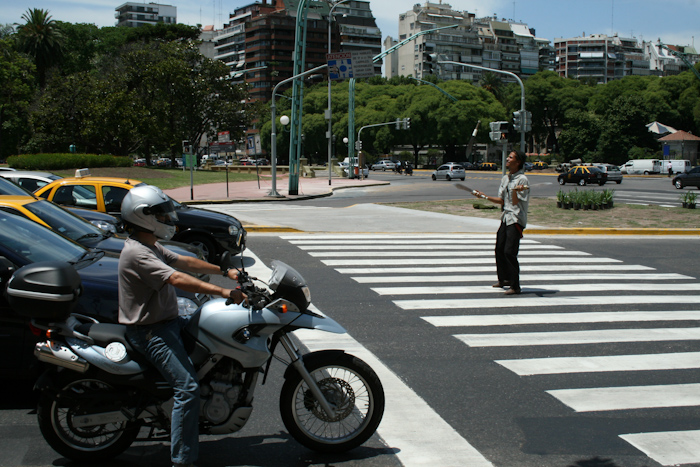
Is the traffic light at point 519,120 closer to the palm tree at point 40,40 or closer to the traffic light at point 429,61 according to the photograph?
the traffic light at point 429,61

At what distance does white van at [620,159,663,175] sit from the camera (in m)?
68.4

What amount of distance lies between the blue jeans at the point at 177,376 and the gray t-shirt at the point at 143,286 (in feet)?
0.25

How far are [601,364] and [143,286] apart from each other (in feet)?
14.2

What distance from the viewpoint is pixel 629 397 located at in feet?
17.4

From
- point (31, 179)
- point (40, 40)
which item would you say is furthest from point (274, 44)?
point (31, 179)

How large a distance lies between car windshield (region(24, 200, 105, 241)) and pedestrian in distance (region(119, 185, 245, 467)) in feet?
13.0

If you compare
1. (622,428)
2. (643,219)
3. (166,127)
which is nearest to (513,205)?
(622,428)

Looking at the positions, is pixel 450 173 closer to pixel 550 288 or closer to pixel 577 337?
pixel 550 288

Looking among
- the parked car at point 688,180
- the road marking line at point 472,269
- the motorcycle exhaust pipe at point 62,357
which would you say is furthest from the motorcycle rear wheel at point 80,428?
the parked car at point 688,180

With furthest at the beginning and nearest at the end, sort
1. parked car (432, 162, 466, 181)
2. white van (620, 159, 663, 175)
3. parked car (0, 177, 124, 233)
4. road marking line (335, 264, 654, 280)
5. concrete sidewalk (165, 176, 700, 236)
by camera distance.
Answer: white van (620, 159, 663, 175) → parked car (432, 162, 466, 181) → concrete sidewalk (165, 176, 700, 236) → road marking line (335, 264, 654, 280) → parked car (0, 177, 124, 233)

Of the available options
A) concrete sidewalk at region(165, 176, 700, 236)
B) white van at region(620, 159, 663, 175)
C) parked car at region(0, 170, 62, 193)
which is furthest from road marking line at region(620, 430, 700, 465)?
white van at region(620, 159, 663, 175)

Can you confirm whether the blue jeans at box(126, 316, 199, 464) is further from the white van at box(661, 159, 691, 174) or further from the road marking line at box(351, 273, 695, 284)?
the white van at box(661, 159, 691, 174)

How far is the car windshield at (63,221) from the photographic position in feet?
24.6

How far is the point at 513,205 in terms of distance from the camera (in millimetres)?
8828
